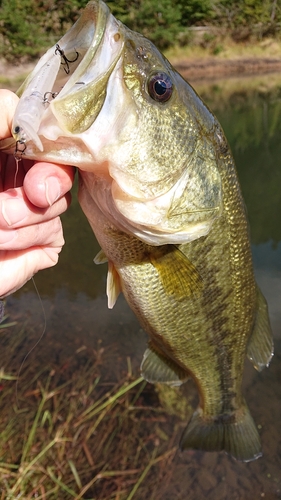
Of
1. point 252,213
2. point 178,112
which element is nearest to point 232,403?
point 178,112

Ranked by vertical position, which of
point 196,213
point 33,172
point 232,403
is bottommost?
point 232,403

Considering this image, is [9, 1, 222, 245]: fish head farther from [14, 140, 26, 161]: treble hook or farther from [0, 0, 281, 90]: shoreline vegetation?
[0, 0, 281, 90]: shoreline vegetation

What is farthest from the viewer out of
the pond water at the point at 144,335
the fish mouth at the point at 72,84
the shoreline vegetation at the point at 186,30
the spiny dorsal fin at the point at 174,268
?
the shoreline vegetation at the point at 186,30

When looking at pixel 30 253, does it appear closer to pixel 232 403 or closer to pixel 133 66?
pixel 133 66

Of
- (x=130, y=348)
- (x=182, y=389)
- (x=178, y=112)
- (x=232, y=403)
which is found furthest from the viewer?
(x=130, y=348)

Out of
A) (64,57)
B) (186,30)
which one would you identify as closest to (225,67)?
(186,30)

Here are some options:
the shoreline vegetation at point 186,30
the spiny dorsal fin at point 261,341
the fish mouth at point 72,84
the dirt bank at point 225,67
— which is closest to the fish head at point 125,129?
the fish mouth at point 72,84

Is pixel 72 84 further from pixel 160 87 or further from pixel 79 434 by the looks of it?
pixel 79 434

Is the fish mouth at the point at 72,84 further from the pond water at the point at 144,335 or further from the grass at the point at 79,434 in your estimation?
the pond water at the point at 144,335
